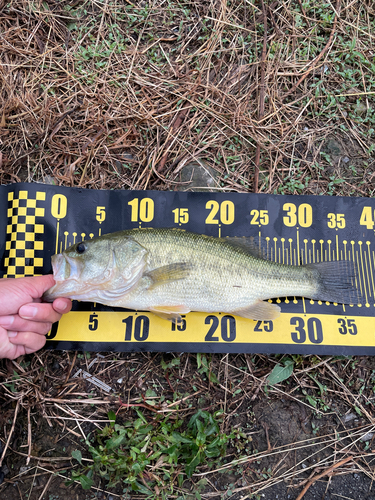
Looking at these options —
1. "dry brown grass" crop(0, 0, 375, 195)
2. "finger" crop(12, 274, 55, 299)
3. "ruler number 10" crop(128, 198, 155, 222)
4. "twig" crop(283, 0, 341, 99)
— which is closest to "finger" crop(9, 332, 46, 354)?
"finger" crop(12, 274, 55, 299)

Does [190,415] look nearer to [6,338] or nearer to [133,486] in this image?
[133,486]

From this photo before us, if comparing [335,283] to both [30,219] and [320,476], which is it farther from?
[30,219]

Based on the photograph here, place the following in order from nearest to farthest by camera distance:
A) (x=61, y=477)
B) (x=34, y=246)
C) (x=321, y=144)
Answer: (x=61, y=477) → (x=34, y=246) → (x=321, y=144)

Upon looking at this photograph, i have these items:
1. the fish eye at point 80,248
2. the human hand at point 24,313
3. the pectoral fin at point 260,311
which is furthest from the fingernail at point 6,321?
the pectoral fin at point 260,311

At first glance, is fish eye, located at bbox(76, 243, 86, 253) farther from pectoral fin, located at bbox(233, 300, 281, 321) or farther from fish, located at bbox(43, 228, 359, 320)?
pectoral fin, located at bbox(233, 300, 281, 321)

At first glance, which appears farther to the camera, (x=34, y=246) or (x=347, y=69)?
(x=347, y=69)

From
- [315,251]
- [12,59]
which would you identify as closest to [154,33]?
[12,59]
